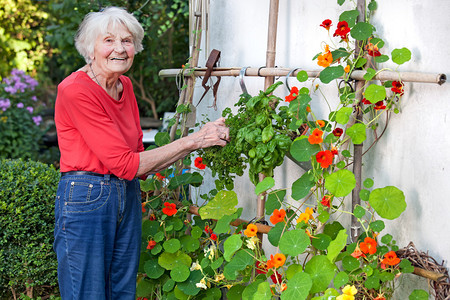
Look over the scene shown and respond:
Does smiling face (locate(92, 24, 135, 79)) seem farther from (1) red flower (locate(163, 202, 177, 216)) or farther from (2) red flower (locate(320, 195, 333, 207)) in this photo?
(2) red flower (locate(320, 195, 333, 207))

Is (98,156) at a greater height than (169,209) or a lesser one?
greater

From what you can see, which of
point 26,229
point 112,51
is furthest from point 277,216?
point 26,229

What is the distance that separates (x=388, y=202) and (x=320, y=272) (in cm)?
34

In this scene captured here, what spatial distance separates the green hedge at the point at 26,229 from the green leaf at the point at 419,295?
1.94m

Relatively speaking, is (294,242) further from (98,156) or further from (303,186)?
(98,156)

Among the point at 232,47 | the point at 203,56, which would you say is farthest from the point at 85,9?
the point at 232,47

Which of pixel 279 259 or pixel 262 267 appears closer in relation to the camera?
pixel 279 259

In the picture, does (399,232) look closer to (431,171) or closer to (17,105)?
(431,171)

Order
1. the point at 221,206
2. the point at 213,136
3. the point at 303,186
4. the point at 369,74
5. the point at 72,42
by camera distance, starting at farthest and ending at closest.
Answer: the point at 72,42 → the point at 221,206 → the point at 213,136 → the point at 303,186 → the point at 369,74

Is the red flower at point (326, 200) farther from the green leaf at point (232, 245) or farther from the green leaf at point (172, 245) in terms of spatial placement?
the green leaf at point (172, 245)

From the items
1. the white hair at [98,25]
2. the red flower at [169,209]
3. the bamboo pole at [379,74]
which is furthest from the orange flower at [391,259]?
the white hair at [98,25]

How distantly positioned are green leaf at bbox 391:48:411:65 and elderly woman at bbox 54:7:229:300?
2.42 ft

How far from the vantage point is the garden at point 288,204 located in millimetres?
1861

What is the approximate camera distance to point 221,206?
235 cm
